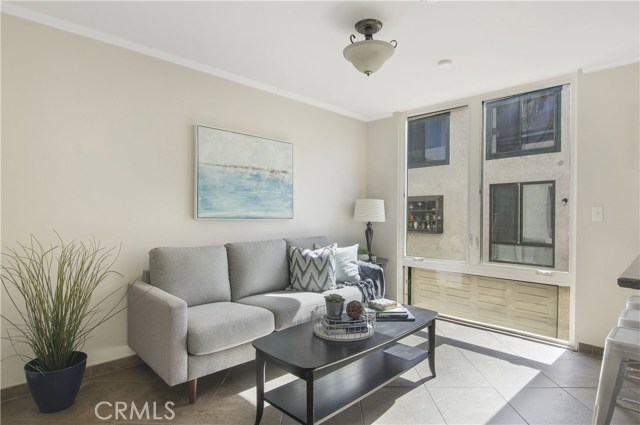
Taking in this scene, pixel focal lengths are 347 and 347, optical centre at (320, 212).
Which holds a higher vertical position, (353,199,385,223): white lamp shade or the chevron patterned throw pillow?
(353,199,385,223): white lamp shade

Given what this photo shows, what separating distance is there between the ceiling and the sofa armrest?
1852 mm

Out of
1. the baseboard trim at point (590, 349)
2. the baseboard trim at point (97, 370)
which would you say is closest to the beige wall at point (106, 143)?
the baseboard trim at point (97, 370)

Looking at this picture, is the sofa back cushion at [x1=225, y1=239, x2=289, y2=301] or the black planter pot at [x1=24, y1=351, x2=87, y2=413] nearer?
the black planter pot at [x1=24, y1=351, x2=87, y2=413]

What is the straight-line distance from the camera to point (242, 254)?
120 inches

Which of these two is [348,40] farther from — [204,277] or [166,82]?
[204,277]

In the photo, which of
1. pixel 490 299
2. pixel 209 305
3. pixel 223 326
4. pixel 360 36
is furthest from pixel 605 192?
pixel 209 305

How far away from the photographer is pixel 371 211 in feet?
13.7

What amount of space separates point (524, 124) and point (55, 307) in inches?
163

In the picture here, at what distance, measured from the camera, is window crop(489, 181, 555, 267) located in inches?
130

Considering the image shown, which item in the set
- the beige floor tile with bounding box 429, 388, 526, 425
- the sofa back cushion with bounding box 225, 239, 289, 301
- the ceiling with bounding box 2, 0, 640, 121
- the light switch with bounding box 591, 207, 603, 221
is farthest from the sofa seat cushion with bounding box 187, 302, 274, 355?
the light switch with bounding box 591, 207, 603, 221

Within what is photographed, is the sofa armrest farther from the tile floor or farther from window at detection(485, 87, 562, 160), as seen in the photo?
window at detection(485, 87, 562, 160)

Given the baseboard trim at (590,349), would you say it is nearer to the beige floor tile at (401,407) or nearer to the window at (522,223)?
the window at (522,223)

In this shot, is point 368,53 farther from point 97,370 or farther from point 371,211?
point 97,370

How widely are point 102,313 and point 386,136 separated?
363 cm
